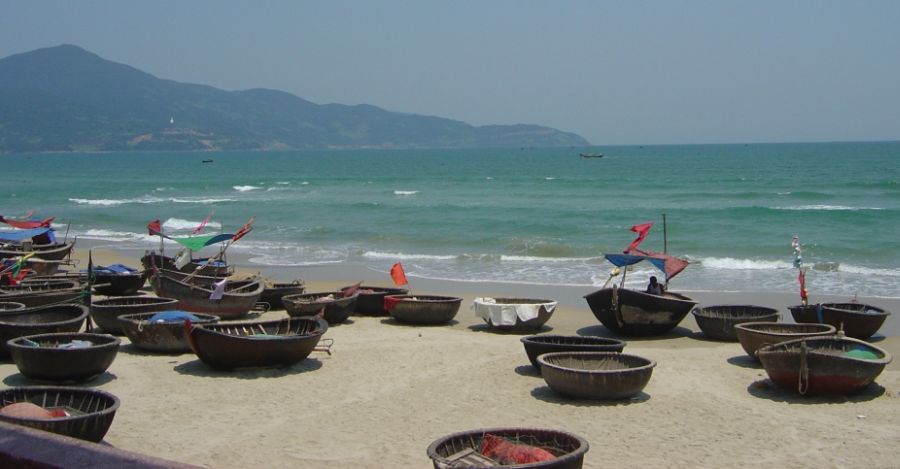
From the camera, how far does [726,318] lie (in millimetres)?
14992

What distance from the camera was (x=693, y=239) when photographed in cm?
3172

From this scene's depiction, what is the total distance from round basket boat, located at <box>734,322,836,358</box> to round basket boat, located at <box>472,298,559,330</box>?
343 cm

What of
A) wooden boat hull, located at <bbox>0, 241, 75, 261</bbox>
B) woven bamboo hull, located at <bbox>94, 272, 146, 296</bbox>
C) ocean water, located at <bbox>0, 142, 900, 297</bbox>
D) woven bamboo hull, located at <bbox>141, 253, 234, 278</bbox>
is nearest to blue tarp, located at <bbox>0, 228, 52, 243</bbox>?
wooden boat hull, located at <bbox>0, 241, 75, 261</bbox>

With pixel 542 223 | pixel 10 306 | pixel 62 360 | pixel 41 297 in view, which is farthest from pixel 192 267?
pixel 542 223

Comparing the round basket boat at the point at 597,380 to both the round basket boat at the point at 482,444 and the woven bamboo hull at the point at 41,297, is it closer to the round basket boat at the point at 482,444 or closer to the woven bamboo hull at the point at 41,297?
the round basket boat at the point at 482,444

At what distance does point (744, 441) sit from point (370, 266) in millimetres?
18068

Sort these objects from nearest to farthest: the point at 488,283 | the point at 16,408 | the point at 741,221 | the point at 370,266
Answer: the point at 16,408, the point at 488,283, the point at 370,266, the point at 741,221

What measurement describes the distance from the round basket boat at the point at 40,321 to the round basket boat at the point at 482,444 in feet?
23.4

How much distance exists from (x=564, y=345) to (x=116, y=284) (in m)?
10.8

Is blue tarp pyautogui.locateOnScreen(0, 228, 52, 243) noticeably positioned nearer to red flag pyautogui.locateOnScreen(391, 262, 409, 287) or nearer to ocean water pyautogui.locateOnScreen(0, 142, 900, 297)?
ocean water pyautogui.locateOnScreen(0, 142, 900, 297)

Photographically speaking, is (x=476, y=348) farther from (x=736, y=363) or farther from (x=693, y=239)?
(x=693, y=239)

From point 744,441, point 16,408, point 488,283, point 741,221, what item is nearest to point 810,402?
point 744,441

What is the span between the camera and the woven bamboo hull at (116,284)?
61.6 ft

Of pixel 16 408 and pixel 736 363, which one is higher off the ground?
pixel 16 408
